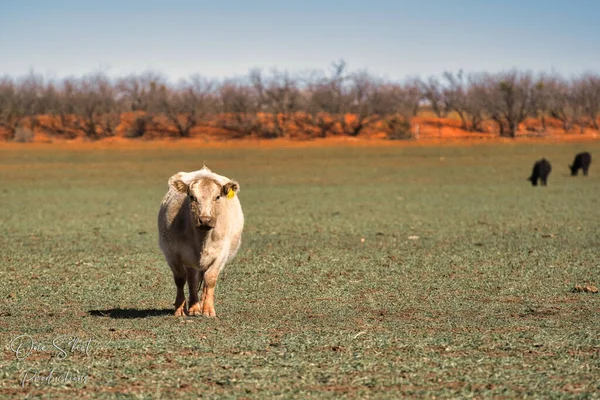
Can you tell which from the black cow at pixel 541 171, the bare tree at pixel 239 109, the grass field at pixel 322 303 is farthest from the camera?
the bare tree at pixel 239 109

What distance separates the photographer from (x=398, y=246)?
58.9 ft

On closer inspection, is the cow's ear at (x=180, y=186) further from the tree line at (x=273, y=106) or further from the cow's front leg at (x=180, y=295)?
the tree line at (x=273, y=106)

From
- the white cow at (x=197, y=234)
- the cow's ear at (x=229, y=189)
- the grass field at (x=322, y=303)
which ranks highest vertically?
the cow's ear at (x=229, y=189)

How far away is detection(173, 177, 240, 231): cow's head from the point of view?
33.1 ft

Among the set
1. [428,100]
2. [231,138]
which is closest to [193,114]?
[231,138]

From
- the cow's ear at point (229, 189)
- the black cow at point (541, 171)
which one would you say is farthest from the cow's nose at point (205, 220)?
the black cow at point (541, 171)

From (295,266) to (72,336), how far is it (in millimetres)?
6447

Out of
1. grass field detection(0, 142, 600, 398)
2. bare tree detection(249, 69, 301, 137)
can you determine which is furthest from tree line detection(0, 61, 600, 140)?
grass field detection(0, 142, 600, 398)

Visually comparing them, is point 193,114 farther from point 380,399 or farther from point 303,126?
point 380,399

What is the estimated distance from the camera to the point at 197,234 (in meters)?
10.5

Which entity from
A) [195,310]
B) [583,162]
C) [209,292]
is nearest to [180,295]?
[195,310]

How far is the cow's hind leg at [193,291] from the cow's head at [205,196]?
0.73m

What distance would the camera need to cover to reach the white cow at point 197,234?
1034 cm

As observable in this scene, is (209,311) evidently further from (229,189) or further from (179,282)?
(229,189)
